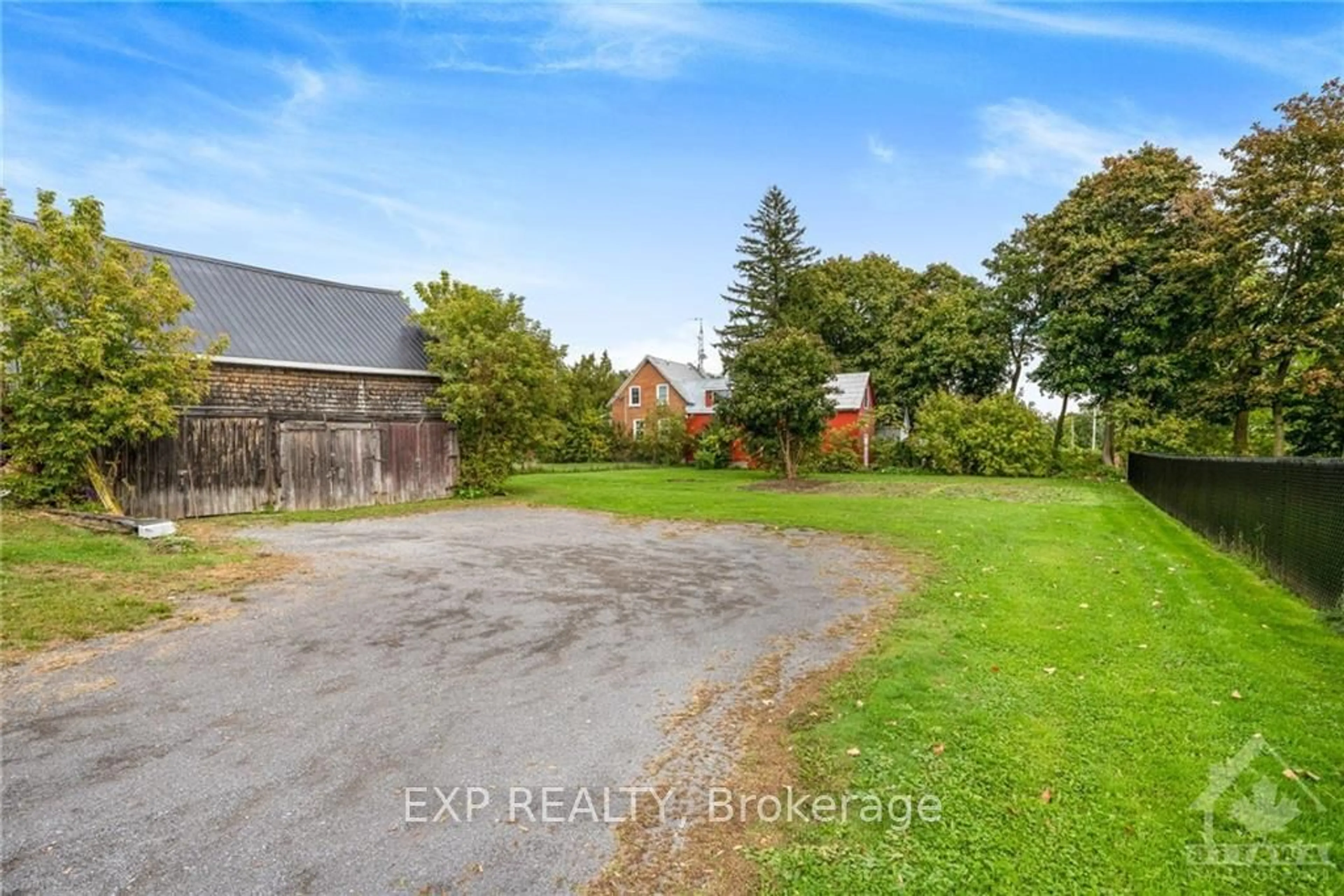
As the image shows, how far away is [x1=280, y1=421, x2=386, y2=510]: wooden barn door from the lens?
14594mm

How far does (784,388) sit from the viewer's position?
20438mm

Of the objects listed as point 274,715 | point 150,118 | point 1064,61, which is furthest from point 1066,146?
point 150,118

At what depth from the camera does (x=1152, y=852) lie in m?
2.40

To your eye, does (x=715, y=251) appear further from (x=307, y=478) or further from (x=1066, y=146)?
(x=307, y=478)

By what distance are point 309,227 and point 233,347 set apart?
4962 mm

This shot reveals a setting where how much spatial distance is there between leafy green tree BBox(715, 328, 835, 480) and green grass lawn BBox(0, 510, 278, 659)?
1495cm

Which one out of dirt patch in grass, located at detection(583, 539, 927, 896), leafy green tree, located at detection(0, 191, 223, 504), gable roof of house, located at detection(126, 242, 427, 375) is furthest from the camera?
gable roof of house, located at detection(126, 242, 427, 375)

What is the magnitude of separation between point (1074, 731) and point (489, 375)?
48.9 ft

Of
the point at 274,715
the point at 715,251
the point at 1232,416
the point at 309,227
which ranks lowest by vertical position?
the point at 274,715

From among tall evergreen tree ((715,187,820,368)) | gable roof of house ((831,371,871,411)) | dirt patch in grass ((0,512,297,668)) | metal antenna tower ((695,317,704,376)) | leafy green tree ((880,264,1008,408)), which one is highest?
tall evergreen tree ((715,187,820,368))

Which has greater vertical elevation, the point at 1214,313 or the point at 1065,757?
the point at 1214,313

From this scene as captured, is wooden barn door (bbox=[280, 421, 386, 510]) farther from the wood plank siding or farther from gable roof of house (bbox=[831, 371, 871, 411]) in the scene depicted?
gable roof of house (bbox=[831, 371, 871, 411])

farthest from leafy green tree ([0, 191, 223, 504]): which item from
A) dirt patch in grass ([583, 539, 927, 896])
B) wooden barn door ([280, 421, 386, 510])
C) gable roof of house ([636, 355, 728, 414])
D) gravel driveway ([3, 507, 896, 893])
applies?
gable roof of house ([636, 355, 728, 414])

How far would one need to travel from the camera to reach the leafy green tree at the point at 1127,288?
2298 cm
